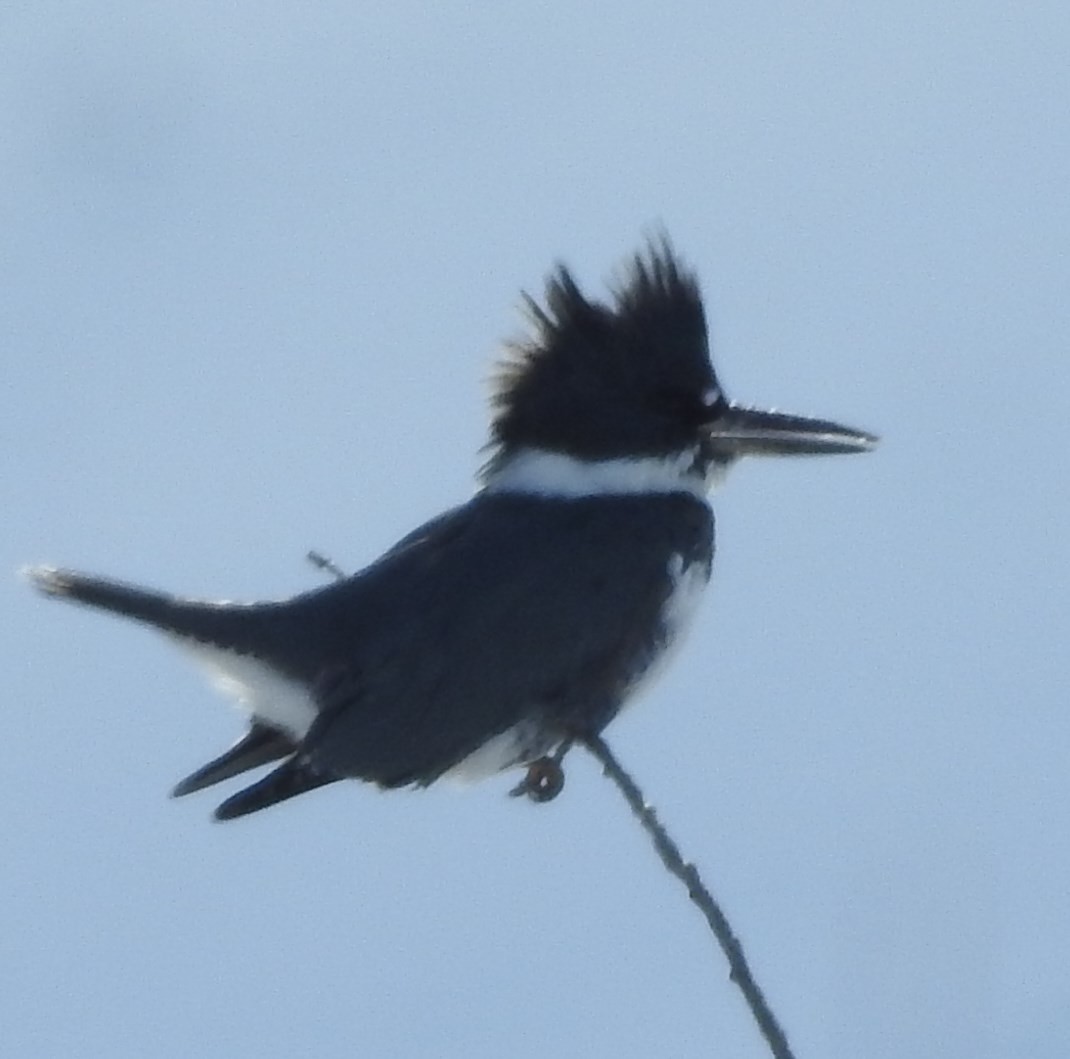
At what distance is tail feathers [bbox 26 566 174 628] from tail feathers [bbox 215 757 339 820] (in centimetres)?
40

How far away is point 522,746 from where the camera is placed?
4.10 meters

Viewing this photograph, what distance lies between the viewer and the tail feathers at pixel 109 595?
4.11 metres

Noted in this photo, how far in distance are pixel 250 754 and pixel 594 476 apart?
928 mm

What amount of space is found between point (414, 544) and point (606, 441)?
0.57m

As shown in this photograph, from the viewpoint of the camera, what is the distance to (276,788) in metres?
3.84

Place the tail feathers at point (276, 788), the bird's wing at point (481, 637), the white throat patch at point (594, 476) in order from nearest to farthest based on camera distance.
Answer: the tail feathers at point (276, 788) < the bird's wing at point (481, 637) < the white throat patch at point (594, 476)

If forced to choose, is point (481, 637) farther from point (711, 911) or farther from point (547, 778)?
point (711, 911)

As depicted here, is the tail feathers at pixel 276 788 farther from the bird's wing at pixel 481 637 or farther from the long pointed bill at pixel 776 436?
the long pointed bill at pixel 776 436

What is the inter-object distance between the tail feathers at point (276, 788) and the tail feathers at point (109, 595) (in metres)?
0.40

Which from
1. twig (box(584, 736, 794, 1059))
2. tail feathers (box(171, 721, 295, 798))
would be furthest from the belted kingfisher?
twig (box(584, 736, 794, 1059))

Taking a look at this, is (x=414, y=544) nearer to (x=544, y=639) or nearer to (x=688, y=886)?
(x=544, y=639)

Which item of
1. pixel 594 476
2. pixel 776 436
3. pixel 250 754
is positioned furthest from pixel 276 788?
pixel 776 436

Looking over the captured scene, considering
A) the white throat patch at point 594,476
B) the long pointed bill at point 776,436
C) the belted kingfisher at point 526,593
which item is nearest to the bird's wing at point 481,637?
the belted kingfisher at point 526,593

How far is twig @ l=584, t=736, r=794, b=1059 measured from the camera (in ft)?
7.55
